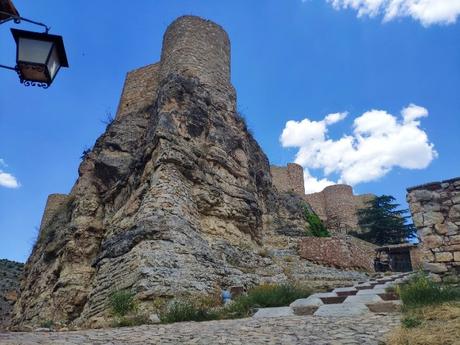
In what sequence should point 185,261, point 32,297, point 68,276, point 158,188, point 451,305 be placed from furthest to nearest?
1. point 32,297
2. point 68,276
3. point 158,188
4. point 185,261
5. point 451,305

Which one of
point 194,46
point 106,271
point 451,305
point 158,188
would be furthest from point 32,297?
point 451,305

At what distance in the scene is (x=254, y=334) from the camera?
3.57 meters

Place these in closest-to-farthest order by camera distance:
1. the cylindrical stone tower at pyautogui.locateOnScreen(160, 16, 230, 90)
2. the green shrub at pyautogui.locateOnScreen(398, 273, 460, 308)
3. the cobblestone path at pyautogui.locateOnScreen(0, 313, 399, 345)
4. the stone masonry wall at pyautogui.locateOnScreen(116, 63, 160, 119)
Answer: the cobblestone path at pyautogui.locateOnScreen(0, 313, 399, 345)
the green shrub at pyautogui.locateOnScreen(398, 273, 460, 308)
the cylindrical stone tower at pyautogui.locateOnScreen(160, 16, 230, 90)
the stone masonry wall at pyautogui.locateOnScreen(116, 63, 160, 119)

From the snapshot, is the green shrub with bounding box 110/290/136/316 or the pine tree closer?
the green shrub with bounding box 110/290/136/316

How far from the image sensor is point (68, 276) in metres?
8.70

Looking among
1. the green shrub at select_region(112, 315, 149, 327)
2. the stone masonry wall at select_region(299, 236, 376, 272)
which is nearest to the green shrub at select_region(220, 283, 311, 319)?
the green shrub at select_region(112, 315, 149, 327)

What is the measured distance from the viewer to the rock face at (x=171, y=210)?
6891 mm

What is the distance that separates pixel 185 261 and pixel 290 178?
21883 mm

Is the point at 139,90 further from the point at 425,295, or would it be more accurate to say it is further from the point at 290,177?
the point at 290,177

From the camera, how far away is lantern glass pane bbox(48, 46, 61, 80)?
3403 mm

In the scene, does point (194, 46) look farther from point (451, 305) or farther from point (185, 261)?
point (451, 305)

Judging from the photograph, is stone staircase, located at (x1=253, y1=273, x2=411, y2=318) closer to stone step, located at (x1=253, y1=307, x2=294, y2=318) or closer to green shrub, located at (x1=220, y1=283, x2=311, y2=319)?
stone step, located at (x1=253, y1=307, x2=294, y2=318)

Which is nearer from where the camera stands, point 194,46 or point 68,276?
point 68,276

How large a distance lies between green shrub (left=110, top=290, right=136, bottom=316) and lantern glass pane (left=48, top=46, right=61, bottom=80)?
341cm
